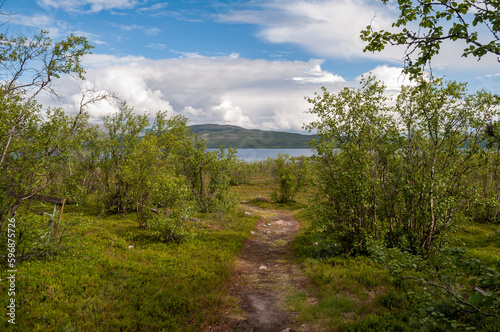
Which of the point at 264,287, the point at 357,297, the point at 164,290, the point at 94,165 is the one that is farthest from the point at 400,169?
the point at 94,165

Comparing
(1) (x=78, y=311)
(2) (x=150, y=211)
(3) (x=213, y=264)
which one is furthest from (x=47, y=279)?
(2) (x=150, y=211)

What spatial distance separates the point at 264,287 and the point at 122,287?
6762 millimetres

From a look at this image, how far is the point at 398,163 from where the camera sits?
1497 centimetres

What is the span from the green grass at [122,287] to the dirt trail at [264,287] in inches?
31.6

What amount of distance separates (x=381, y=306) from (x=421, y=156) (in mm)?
9513

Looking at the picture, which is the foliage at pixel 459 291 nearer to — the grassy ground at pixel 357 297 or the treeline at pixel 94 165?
the grassy ground at pixel 357 297

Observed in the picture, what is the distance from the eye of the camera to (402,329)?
8.15m

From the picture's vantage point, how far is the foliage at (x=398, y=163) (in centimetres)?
1335

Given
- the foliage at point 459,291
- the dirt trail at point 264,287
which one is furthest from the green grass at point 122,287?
the foliage at point 459,291

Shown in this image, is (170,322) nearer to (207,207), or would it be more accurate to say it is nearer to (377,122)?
(377,122)

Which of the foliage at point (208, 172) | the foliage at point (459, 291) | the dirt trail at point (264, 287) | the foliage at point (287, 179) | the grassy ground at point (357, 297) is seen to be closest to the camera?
the foliage at point (459, 291)

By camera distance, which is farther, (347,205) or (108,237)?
(108,237)

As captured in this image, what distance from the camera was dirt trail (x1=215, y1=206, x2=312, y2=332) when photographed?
31.0 feet

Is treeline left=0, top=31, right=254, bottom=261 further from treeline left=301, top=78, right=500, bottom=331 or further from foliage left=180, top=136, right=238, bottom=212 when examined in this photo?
treeline left=301, top=78, right=500, bottom=331
